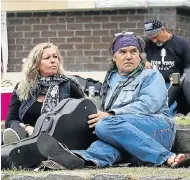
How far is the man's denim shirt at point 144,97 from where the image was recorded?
6.64 meters

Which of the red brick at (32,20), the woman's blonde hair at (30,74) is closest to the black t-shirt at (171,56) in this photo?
the woman's blonde hair at (30,74)

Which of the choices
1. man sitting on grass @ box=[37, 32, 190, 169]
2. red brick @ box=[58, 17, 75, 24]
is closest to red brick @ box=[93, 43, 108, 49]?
red brick @ box=[58, 17, 75, 24]

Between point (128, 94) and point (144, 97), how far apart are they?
19cm

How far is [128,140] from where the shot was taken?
251 inches

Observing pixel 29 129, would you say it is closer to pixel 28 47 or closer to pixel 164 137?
pixel 164 137

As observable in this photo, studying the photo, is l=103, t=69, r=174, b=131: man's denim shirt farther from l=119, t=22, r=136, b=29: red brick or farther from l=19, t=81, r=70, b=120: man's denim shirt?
l=119, t=22, r=136, b=29: red brick

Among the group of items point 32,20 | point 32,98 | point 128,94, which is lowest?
point 32,98

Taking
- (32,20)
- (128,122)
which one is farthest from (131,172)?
(32,20)

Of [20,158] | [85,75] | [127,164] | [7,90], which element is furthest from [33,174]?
[85,75]

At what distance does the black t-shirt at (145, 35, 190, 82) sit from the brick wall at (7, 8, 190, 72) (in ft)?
10.1

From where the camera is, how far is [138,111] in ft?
21.7

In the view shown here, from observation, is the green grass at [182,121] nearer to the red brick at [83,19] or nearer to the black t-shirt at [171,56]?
the black t-shirt at [171,56]

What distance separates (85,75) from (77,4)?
1.11 meters

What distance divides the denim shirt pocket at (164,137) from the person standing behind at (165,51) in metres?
3.18
